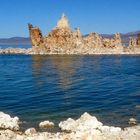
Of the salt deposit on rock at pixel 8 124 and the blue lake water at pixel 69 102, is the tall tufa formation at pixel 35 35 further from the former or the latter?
the salt deposit on rock at pixel 8 124

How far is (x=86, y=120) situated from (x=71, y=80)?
44938 mm

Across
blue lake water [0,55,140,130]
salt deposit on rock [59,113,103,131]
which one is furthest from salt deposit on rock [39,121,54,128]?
salt deposit on rock [59,113,103,131]

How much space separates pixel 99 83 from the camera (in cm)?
7444

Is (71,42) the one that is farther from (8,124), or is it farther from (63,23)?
(8,124)

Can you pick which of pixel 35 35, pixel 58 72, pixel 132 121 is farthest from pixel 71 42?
pixel 132 121

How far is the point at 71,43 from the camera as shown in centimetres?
19288

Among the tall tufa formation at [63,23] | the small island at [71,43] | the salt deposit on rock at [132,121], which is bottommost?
the salt deposit on rock at [132,121]

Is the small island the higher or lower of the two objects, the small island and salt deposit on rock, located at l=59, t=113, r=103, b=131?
the higher

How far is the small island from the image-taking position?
629 ft

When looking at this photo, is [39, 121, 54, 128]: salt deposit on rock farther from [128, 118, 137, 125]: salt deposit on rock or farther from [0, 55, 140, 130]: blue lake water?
[128, 118, 137, 125]: salt deposit on rock

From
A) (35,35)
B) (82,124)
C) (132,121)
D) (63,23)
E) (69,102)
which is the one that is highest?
(63,23)

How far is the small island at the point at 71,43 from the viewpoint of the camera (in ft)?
629

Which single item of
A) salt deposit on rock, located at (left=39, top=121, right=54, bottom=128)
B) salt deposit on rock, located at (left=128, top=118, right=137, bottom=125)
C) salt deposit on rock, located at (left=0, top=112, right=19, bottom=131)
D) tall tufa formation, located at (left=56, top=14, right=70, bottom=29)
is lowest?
salt deposit on rock, located at (left=128, top=118, right=137, bottom=125)

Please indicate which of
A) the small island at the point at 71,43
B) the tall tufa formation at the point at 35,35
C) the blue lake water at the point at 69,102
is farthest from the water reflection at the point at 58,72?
the tall tufa formation at the point at 35,35
